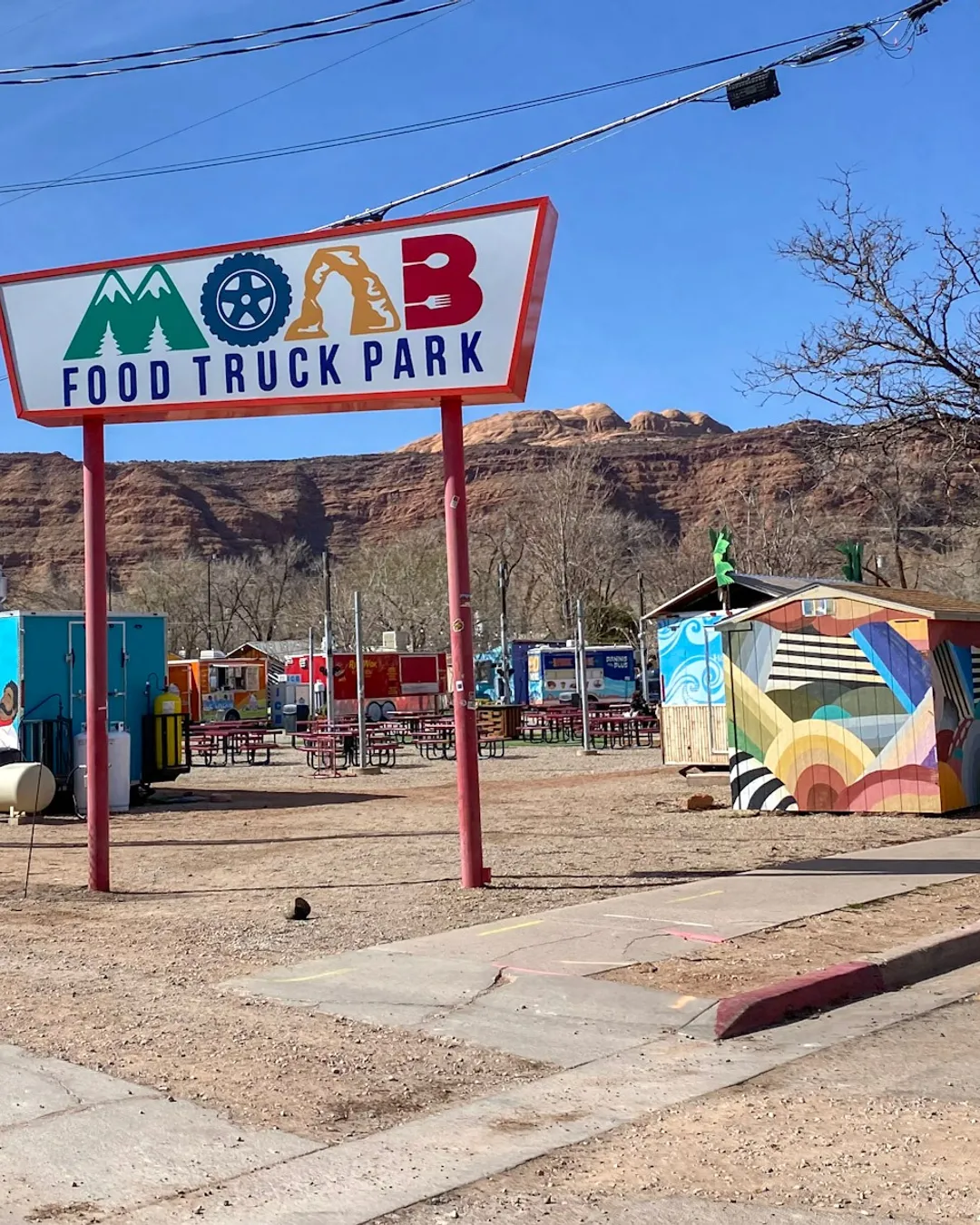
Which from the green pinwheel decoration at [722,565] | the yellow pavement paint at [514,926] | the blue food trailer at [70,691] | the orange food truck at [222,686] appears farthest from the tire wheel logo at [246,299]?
the orange food truck at [222,686]

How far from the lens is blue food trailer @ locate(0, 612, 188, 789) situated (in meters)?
17.7

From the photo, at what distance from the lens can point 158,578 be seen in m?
84.9

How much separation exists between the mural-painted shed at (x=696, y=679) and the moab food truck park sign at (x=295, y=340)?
10.4 m

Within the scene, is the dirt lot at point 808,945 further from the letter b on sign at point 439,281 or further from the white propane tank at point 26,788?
the white propane tank at point 26,788

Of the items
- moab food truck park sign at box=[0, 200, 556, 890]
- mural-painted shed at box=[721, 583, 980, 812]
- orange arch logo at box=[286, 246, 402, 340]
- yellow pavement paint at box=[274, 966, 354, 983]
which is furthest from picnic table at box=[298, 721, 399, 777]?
yellow pavement paint at box=[274, 966, 354, 983]

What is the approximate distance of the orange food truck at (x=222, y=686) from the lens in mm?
43812

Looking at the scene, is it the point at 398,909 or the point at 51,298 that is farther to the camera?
the point at 51,298

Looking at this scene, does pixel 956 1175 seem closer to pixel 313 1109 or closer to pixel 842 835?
pixel 313 1109

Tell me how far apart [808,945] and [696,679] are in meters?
13.0

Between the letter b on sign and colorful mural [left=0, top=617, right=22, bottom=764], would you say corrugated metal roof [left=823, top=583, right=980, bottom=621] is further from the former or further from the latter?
colorful mural [left=0, top=617, right=22, bottom=764]

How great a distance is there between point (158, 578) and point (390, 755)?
58321 millimetres

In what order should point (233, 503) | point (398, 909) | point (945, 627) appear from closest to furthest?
point (398, 909)
point (945, 627)
point (233, 503)

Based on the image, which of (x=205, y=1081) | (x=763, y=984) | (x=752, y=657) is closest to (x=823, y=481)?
(x=752, y=657)

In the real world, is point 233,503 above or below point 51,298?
above
